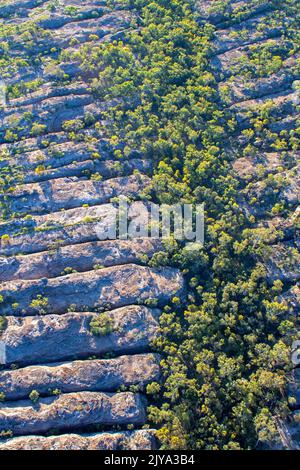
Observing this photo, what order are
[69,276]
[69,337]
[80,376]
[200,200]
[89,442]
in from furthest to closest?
[200,200] → [69,276] → [69,337] → [80,376] → [89,442]

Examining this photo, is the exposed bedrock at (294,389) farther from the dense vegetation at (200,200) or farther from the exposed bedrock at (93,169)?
the exposed bedrock at (93,169)

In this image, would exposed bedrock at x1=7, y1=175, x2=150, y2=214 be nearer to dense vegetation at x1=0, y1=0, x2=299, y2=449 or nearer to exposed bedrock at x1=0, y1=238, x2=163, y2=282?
dense vegetation at x1=0, y1=0, x2=299, y2=449

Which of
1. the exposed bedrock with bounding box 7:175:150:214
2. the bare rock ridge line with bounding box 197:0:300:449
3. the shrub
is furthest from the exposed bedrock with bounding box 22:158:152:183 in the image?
the shrub

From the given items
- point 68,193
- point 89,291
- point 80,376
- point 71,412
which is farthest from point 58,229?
point 71,412

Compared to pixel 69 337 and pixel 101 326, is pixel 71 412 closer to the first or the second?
pixel 69 337

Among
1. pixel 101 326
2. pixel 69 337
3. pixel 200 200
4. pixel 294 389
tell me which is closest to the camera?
pixel 294 389

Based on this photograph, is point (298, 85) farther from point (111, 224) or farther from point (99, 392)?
point (99, 392)

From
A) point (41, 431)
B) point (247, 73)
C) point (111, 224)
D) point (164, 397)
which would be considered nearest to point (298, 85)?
point (247, 73)
